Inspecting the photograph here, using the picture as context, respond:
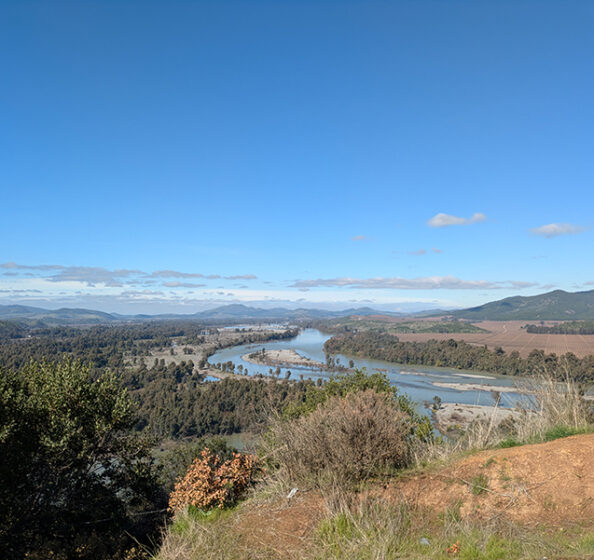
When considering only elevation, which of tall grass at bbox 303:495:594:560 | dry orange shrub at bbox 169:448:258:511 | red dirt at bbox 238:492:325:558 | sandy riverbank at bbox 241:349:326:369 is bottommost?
sandy riverbank at bbox 241:349:326:369

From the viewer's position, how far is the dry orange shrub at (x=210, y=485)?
5.77 meters

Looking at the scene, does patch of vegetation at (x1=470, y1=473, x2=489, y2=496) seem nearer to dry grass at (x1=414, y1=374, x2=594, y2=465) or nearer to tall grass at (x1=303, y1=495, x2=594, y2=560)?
tall grass at (x1=303, y1=495, x2=594, y2=560)

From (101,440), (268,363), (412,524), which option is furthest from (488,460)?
(268,363)

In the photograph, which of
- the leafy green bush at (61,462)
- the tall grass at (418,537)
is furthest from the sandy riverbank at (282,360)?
the tall grass at (418,537)

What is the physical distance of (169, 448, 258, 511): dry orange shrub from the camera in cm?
577

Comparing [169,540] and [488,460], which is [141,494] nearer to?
[169,540]

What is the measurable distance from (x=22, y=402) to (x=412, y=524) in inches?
447

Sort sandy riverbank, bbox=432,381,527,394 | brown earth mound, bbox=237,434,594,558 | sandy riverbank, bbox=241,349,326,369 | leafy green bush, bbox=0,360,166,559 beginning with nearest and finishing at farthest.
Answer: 1. brown earth mound, bbox=237,434,594,558
2. leafy green bush, bbox=0,360,166,559
3. sandy riverbank, bbox=432,381,527,394
4. sandy riverbank, bbox=241,349,326,369

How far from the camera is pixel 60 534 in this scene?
10820 mm

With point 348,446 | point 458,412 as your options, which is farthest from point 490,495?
point 458,412

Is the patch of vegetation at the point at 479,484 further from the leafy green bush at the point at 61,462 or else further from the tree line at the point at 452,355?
the tree line at the point at 452,355

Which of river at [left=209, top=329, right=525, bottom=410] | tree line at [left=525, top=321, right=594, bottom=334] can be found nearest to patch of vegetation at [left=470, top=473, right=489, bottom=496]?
river at [left=209, top=329, right=525, bottom=410]

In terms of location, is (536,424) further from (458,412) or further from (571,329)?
(571,329)

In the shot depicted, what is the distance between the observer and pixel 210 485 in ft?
19.2
